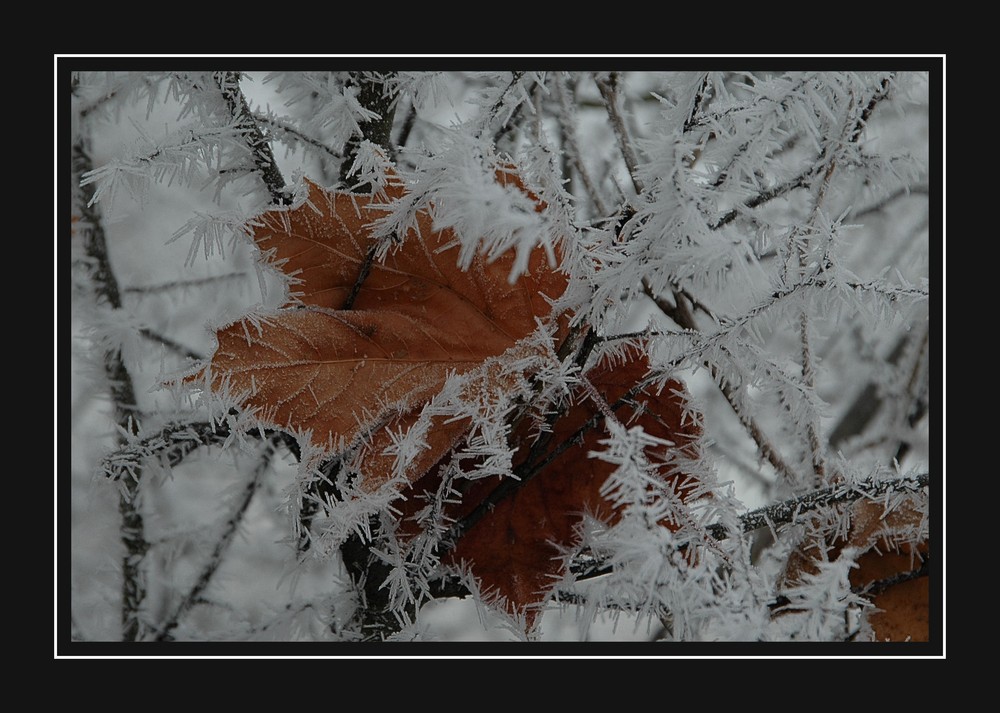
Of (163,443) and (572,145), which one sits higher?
(572,145)

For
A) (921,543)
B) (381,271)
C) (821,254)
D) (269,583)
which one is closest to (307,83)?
(381,271)

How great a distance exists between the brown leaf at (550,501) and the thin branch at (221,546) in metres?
0.36

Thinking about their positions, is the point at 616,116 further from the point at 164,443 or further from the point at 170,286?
the point at 170,286

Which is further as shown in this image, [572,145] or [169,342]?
[169,342]

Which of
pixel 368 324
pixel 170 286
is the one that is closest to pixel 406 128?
pixel 368 324

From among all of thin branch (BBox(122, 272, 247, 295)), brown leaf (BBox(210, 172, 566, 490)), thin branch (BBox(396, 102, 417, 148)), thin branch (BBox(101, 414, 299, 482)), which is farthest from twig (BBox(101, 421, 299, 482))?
thin branch (BBox(122, 272, 247, 295))

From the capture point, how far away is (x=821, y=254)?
33 centimetres

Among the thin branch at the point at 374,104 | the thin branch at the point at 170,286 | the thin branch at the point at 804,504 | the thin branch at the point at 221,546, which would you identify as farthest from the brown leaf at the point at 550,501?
the thin branch at the point at 170,286

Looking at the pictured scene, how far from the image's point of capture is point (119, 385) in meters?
0.71

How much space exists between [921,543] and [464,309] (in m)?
0.26

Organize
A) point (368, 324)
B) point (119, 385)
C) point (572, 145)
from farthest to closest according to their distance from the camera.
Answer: point (119, 385)
point (572, 145)
point (368, 324)

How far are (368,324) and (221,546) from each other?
1.66 feet

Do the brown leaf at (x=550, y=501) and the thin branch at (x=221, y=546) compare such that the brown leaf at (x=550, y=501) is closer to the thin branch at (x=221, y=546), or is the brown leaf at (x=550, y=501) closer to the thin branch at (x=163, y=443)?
the thin branch at (x=163, y=443)

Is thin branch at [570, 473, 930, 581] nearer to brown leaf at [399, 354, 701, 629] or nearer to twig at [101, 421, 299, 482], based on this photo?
brown leaf at [399, 354, 701, 629]
